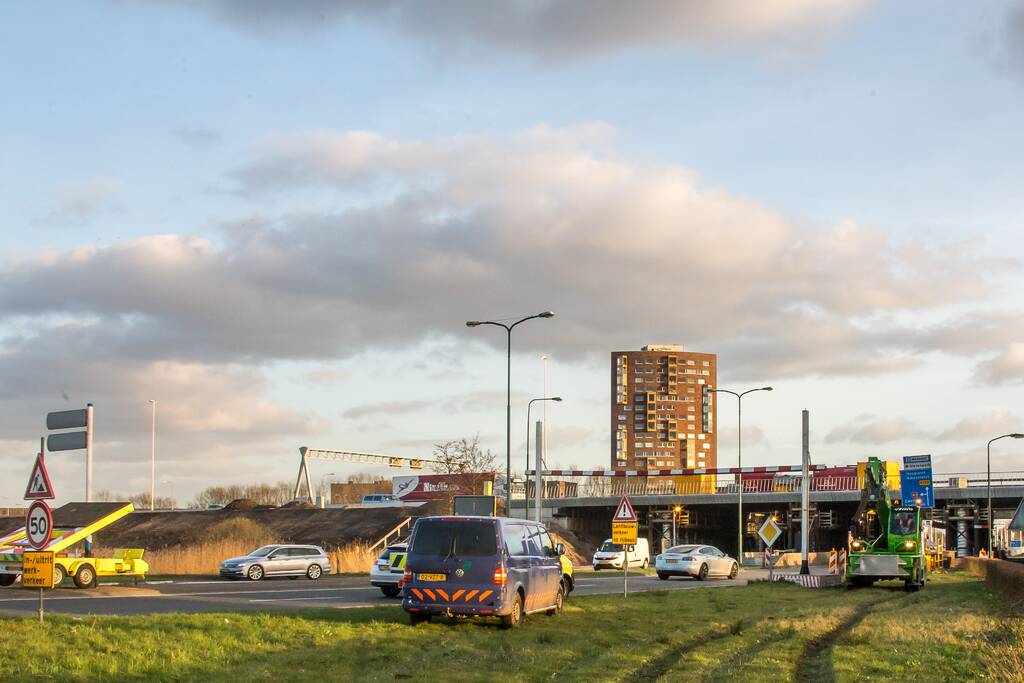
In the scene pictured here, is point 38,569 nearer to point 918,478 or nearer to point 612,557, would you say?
point 612,557

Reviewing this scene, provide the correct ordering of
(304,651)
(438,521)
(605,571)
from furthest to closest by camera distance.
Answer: (605,571) → (438,521) → (304,651)

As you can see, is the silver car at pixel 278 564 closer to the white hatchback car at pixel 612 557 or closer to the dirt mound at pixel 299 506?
the white hatchback car at pixel 612 557

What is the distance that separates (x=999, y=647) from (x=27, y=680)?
12963 mm

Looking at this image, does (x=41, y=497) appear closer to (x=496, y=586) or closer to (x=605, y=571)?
(x=496, y=586)

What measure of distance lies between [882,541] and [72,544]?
25.3 metres

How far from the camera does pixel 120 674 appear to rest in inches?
529

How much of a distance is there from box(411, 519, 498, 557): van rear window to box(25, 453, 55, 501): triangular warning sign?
20.1ft

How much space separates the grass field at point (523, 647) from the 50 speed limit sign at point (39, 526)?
1.35 meters

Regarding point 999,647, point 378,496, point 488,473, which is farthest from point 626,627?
point 378,496

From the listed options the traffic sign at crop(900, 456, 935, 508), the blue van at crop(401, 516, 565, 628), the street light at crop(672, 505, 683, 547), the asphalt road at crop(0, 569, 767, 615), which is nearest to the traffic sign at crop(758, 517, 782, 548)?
the asphalt road at crop(0, 569, 767, 615)

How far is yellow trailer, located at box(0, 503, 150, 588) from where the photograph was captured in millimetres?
31984

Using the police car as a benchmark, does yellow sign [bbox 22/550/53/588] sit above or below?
above

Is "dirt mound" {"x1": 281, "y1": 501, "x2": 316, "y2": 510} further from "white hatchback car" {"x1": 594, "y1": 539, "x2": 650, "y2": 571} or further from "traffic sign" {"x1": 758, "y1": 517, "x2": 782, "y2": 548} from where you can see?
"traffic sign" {"x1": 758, "y1": 517, "x2": 782, "y2": 548}

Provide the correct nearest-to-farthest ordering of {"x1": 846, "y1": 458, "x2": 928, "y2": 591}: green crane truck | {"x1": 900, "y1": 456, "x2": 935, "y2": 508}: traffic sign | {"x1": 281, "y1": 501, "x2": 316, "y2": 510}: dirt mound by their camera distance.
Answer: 1. {"x1": 846, "y1": 458, "x2": 928, "y2": 591}: green crane truck
2. {"x1": 900, "y1": 456, "x2": 935, "y2": 508}: traffic sign
3. {"x1": 281, "y1": 501, "x2": 316, "y2": 510}: dirt mound
